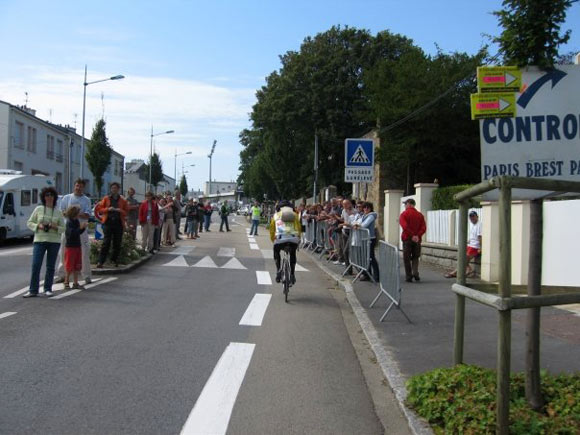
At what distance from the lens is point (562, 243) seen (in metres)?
10.1

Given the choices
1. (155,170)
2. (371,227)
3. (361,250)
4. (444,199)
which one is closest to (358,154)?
(371,227)

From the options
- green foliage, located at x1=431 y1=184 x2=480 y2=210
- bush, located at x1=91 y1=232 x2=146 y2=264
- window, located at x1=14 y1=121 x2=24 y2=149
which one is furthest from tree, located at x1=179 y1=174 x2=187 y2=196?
bush, located at x1=91 y1=232 x2=146 y2=264

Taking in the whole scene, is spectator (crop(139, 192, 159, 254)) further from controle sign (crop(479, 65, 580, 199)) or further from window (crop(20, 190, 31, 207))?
controle sign (crop(479, 65, 580, 199))

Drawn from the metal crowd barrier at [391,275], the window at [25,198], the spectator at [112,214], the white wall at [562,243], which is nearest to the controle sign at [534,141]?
the metal crowd barrier at [391,275]

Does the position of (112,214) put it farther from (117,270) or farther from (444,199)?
(444,199)

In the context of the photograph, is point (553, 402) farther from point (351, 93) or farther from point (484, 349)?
point (351, 93)

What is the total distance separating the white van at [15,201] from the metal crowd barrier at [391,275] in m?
17.3

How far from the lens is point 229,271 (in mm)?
14641

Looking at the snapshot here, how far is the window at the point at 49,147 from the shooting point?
50469 mm

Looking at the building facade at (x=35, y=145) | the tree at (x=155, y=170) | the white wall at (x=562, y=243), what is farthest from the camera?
the tree at (x=155, y=170)

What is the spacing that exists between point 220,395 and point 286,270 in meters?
5.30

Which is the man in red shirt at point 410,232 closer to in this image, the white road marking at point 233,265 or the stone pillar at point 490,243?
the stone pillar at point 490,243

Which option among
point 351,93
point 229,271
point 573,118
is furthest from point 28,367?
point 351,93

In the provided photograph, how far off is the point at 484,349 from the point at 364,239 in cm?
553
